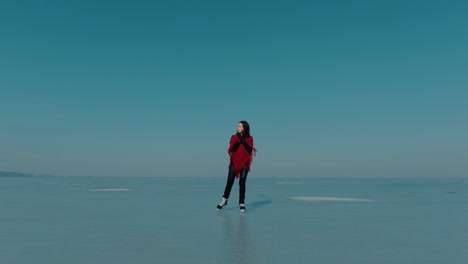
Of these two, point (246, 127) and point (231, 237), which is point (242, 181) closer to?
point (246, 127)

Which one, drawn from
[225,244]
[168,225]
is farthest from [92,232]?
[225,244]

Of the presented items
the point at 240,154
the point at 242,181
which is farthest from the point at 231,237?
the point at 240,154

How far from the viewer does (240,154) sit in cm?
960

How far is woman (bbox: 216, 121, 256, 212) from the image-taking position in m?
9.46

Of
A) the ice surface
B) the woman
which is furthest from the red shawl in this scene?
the ice surface

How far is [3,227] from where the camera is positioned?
6734 millimetres

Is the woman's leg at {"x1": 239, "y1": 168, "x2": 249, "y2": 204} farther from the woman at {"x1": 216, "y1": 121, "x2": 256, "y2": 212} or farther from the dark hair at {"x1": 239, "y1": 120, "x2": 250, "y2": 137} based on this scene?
the dark hair at {"x1": 239, "y1": 120, "x2": 250, "y2": 137}

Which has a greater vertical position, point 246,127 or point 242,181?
point 246,127

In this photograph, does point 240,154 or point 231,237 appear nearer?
point 231,237

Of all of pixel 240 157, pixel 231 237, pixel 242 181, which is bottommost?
pixel 231 237

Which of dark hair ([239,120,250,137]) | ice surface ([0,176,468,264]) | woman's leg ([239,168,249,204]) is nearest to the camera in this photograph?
ice surface ([0,176,468,264])

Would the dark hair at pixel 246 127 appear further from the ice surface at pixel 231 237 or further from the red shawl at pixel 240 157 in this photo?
the ice surface at pixel 231 237

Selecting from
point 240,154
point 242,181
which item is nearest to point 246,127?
point 240,154

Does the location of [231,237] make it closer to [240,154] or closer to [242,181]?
[242,181]
